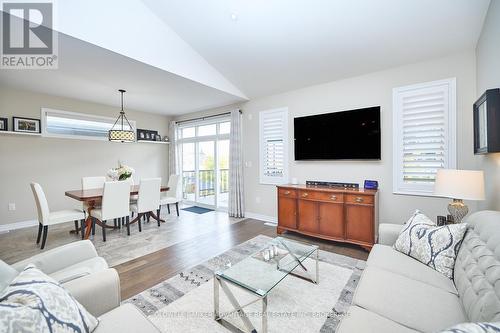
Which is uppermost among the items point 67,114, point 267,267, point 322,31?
point 322,31

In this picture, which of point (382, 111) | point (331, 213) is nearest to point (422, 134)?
point (382, 111)

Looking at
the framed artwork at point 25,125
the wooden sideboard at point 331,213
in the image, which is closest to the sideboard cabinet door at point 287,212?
the wooden sideboard at point 331,213

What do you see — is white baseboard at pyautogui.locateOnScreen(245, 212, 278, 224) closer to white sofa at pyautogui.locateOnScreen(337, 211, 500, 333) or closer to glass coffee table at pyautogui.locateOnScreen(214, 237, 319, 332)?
glass coffee table at pyautogui.locateOnScreen(214, 237, 319, 332)

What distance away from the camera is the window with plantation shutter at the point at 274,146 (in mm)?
4336

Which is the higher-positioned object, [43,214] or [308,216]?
[43,214]

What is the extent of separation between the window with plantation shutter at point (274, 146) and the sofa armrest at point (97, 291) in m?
3.43

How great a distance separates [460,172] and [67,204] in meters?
6.52

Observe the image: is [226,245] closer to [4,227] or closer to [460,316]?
[460,316]

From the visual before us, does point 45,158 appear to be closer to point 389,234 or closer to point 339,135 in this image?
point 339,135

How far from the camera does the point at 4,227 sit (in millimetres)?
4016

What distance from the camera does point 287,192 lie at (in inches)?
146

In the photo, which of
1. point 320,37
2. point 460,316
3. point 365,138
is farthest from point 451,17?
point 460,316

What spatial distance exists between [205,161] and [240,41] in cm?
347

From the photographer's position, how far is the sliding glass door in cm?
564
